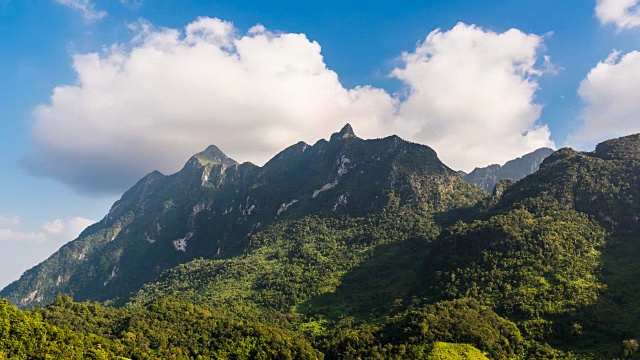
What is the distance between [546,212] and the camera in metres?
189

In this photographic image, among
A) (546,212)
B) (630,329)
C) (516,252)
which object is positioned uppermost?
(546,212)

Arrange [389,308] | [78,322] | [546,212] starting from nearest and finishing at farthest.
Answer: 1. [78,322]
2. [389,308]
3. [546,212]

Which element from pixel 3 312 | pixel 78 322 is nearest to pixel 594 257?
pixel 3 312

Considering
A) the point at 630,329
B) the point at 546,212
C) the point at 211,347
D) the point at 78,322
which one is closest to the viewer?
the point at 630,329

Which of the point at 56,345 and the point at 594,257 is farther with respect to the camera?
the point at 594,257

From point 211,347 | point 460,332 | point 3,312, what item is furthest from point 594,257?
point 3,312

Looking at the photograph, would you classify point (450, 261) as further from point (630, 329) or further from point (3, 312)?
point (3, 312)

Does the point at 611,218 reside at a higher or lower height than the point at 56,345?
higher

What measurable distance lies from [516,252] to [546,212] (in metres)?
41.3

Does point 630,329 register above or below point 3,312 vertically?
below

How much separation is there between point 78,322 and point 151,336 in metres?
38.3

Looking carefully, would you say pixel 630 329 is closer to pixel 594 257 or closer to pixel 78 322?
pixel 594 257

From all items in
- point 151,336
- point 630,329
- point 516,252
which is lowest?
point 630,329

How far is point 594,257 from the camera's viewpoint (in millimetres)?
159000
